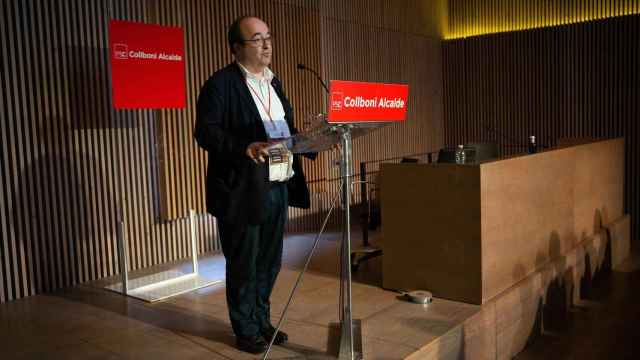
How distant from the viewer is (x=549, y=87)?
7.85 m

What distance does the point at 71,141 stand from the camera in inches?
172

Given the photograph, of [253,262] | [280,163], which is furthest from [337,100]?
[253,262]

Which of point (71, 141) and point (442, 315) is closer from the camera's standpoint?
point (442, 315)

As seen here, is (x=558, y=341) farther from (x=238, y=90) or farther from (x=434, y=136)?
(x=434, y=136)

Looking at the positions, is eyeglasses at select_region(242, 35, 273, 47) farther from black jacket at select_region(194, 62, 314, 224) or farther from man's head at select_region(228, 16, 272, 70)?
black jacket at select_region(194, 62, 314, 224)

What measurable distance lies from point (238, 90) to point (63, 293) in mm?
2518

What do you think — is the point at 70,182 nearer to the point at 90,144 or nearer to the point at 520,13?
the point at 90,144

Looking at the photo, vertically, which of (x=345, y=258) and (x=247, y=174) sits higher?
(x=247, y=174)

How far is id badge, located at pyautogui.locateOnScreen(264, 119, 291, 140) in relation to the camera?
8.84 ft

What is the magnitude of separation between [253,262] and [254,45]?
1.00 metres

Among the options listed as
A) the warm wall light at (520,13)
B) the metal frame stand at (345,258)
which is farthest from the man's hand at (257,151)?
the warm wall light at (520,13)

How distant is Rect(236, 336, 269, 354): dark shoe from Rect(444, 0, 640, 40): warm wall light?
679 cm

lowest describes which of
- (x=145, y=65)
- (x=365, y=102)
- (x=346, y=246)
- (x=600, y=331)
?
(x=600, y=331)

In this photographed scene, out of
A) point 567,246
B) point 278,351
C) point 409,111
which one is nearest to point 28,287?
point 278,351
